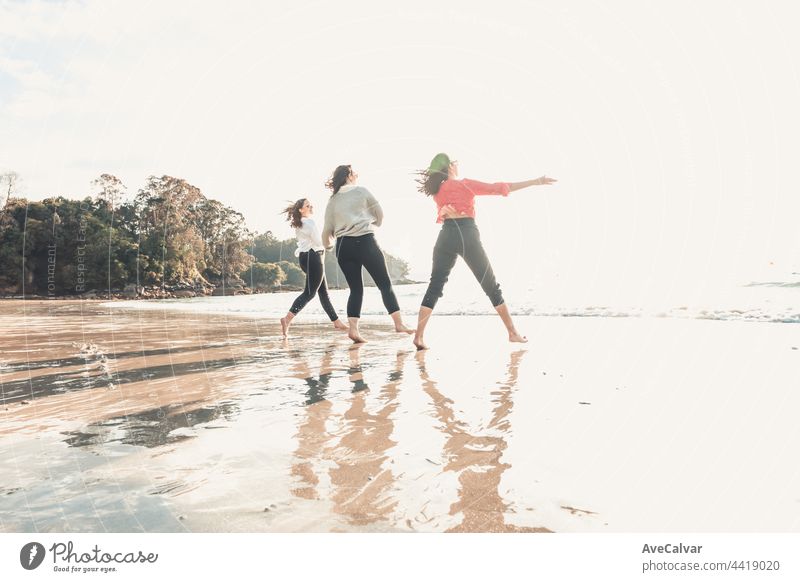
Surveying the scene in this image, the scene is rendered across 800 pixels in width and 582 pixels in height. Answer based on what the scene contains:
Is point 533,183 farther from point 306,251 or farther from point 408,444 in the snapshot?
point 408,444

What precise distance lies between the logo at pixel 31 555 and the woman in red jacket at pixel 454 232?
4340 mm

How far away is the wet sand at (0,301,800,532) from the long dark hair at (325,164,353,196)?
261 centimetres

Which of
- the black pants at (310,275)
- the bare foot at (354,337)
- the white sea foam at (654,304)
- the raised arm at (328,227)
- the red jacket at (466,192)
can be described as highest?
the red jacket at (466,192)

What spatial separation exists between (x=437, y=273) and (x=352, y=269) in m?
1.17

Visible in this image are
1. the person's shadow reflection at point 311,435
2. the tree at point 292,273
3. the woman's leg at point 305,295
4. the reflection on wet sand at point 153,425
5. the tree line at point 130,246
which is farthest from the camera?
the tree at point 292,273

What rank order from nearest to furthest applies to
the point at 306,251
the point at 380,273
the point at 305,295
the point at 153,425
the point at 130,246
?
the point at 153,425 → the point at 380,273 → the point at 305,295 → the point at 306,251 → the point at 130,246

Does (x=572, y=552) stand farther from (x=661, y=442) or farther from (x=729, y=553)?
(x=661, y=442)

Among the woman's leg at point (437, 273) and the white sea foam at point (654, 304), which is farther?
the white sea foam at point (654, 304)

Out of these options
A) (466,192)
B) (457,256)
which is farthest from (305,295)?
(466,192)

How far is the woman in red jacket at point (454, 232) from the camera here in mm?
5789

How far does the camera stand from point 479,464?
2.07 m

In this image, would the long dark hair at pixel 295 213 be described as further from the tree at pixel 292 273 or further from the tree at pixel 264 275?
the tree at pixel 292 273

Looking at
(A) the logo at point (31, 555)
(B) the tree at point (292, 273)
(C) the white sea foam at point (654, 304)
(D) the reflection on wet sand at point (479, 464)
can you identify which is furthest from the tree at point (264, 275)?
(A) the logo at point (31, 555)

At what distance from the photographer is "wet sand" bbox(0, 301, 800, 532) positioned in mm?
1690
